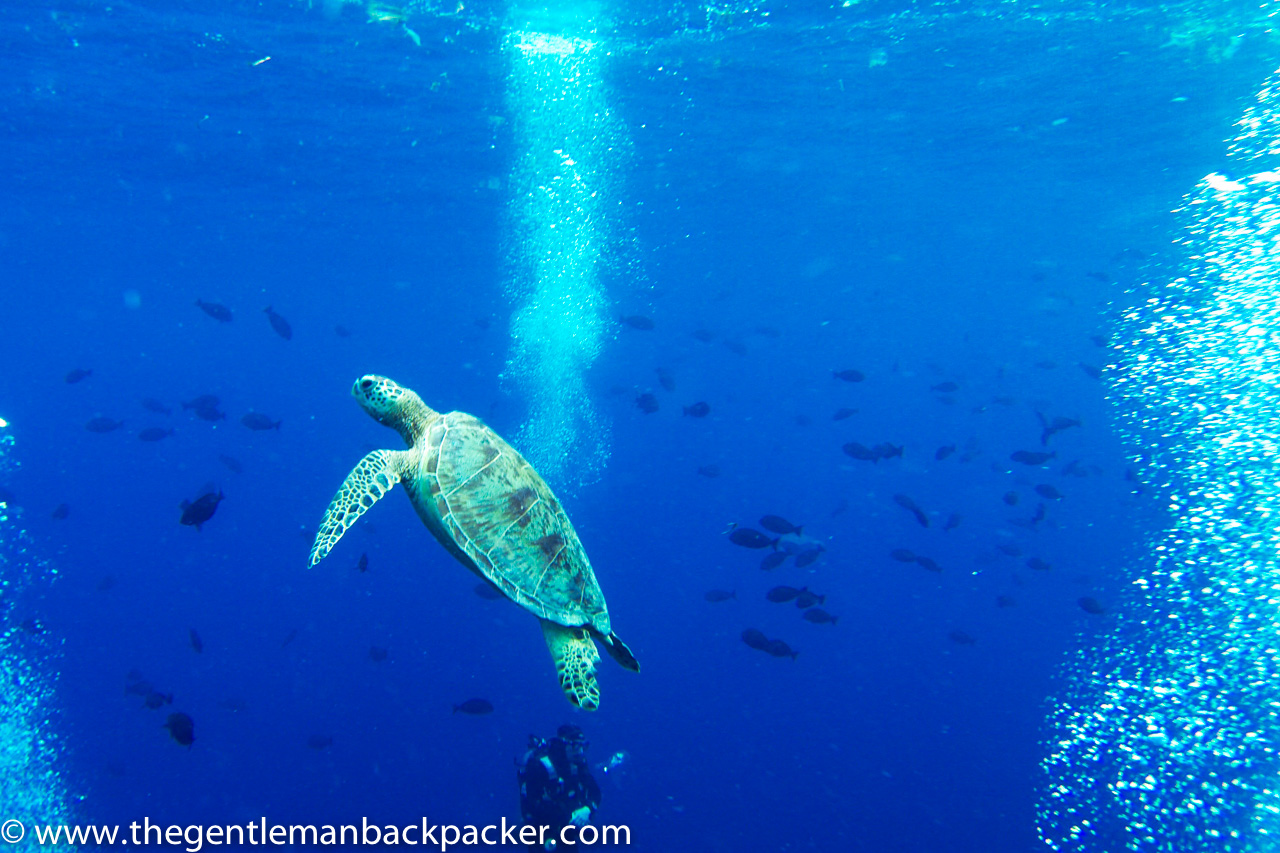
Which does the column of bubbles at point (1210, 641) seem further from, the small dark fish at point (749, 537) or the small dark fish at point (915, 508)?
the small dark fish at point (749, 537)

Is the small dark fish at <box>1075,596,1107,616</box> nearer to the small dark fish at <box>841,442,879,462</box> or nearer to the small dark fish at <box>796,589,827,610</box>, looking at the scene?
the small dark fish at <box>841,442,879,462</box>

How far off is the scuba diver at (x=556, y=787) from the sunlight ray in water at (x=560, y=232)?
13.7 m

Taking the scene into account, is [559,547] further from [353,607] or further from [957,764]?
[353,607]

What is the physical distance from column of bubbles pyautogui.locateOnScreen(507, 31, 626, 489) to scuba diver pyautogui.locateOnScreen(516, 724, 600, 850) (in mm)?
13730

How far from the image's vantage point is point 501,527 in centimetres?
411

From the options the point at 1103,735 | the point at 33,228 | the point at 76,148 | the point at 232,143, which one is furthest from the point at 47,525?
the point at 1103,735

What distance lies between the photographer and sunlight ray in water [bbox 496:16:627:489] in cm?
1592

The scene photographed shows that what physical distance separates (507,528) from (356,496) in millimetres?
1000

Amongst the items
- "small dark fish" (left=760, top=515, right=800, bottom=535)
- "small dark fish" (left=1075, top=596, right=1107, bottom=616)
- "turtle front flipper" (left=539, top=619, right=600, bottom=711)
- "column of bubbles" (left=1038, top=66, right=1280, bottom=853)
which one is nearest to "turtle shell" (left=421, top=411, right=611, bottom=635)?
"turtle front flipper" (left=539, top=619, right=600, bottom=711)

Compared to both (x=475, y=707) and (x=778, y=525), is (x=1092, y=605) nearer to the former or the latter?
(x=778, y=525)

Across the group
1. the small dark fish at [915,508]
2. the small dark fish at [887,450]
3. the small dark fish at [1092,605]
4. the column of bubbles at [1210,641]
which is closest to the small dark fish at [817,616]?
the small dark fish at [915,508]

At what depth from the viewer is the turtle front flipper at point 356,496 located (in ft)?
13.0

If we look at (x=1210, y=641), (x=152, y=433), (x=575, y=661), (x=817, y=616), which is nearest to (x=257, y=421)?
(x=152, y=433)

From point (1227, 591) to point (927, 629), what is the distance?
12.7 meters
